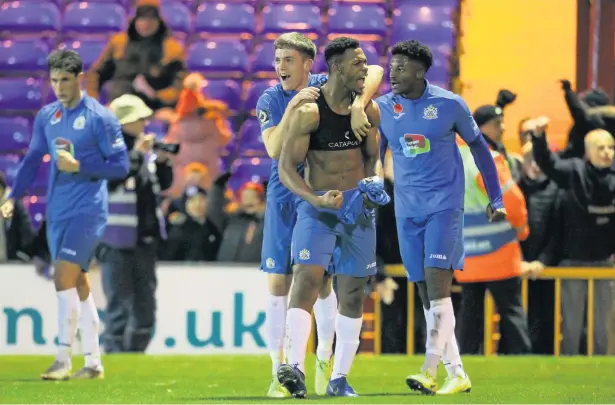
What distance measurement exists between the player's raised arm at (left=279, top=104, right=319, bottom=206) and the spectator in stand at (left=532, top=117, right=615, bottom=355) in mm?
4496

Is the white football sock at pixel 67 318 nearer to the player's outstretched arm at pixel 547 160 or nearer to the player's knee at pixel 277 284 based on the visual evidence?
the player's knee at pixel 277 284

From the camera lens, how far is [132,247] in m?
12.6

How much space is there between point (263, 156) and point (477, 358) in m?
4.75

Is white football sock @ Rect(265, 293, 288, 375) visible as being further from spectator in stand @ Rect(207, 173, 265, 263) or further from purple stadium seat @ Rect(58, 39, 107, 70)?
purple stadium seat @ Rect(58, 39, 107, 70)

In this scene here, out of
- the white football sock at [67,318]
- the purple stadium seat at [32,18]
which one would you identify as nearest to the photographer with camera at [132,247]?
the white football sock at [67,318]

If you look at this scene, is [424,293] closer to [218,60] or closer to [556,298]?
[556,298]

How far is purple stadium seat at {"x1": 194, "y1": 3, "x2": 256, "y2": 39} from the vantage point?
1719 centimetres

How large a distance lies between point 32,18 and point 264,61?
271 centimetres

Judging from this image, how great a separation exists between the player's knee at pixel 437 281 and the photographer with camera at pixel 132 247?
4.05 meters

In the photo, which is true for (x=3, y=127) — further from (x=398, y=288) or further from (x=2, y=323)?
(x=398, y=288)

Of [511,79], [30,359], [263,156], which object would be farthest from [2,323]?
[511,79]

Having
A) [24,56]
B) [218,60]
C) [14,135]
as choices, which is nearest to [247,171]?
[218,60]

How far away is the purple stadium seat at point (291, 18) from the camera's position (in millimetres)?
16844

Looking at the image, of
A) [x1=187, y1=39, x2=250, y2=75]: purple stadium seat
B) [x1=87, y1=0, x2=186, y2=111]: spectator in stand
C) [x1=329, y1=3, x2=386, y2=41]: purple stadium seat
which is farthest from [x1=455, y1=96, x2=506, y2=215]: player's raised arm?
[x1=187, y1=39, x2=250, y2=75]: purple stadium seat
